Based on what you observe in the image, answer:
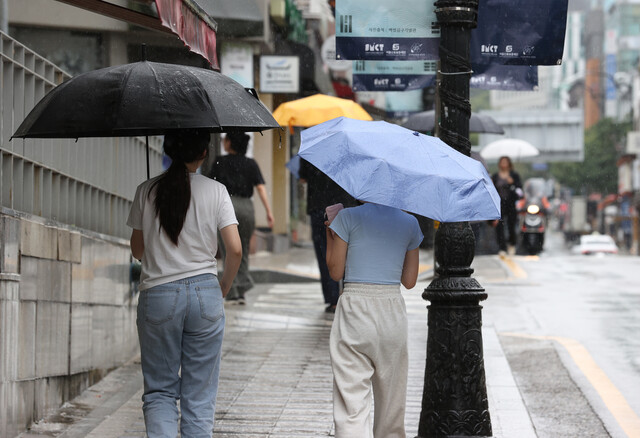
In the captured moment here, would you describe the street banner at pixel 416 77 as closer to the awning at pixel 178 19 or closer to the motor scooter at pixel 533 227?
the awning at pixel 178 19

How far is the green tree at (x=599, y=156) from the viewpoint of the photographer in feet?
294

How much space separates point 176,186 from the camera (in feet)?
16.2

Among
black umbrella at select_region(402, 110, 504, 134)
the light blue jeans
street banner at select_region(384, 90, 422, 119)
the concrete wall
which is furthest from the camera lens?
street banner at select_region(384, 90, 422, 119)

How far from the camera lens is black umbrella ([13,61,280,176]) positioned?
4961 mm

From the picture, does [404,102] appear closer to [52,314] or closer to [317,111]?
[317,111]

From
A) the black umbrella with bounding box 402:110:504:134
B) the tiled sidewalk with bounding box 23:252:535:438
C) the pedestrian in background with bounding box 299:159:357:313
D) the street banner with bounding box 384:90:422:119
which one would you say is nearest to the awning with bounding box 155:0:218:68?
the tiled sidewalk with bounding box 23:252:535:438

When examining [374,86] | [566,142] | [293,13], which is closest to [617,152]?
[566,142]

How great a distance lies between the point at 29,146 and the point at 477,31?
2969mm

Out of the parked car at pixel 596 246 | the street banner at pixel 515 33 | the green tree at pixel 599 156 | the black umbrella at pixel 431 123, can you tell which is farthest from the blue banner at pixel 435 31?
the green tree at pixel 599 156

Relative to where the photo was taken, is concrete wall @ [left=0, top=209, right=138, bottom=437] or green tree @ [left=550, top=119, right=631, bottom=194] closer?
concrete wall @ [left=0, top=209, right=138, bottom=437]

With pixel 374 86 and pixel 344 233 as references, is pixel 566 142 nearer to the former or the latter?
pixel 374 86

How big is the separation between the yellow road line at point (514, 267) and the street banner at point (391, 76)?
222 inches

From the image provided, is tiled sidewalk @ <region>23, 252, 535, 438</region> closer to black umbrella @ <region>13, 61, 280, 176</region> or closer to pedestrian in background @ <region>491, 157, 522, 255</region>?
black umbrella @ <region>13, 61, 280, 176</region>

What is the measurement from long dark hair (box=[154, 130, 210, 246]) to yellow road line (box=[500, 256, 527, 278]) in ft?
41.9
